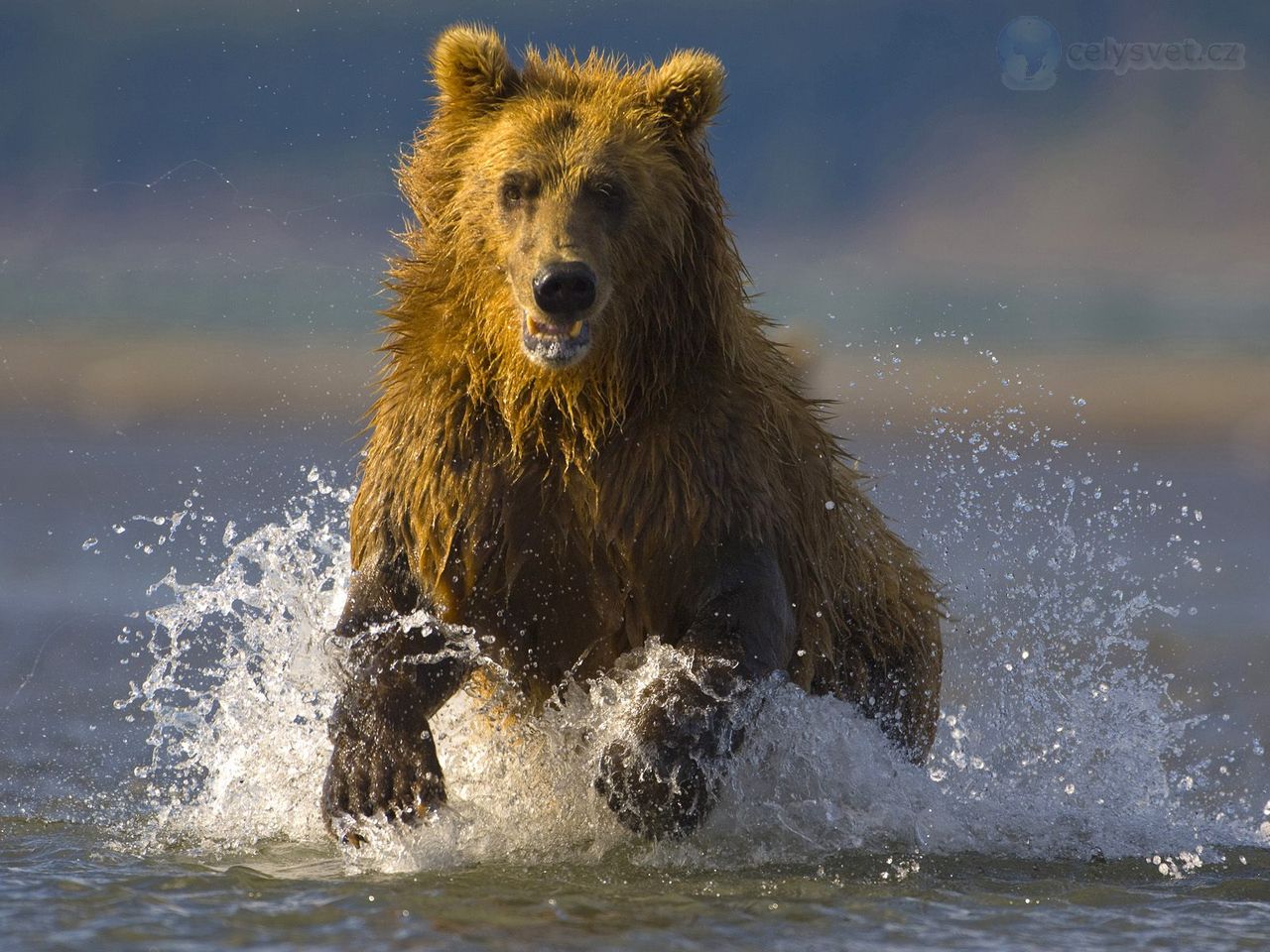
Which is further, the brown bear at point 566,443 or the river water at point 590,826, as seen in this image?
the brown bear at point 566,443

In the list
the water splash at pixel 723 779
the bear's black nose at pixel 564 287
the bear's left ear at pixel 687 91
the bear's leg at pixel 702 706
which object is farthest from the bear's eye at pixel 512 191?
the water splash at pixel 723 779

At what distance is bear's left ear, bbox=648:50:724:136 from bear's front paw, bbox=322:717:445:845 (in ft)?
6.85

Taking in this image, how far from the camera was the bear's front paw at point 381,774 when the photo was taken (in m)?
5.89

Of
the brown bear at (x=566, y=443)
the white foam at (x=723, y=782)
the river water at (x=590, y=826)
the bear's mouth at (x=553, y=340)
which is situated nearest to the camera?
the river water at (x=590, y=826)

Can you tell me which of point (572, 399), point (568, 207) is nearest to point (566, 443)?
point (572, 399)

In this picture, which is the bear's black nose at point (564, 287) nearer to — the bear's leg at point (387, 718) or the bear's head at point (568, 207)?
the bear's head at point (568, 207)

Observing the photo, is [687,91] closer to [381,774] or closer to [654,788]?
[654,788]

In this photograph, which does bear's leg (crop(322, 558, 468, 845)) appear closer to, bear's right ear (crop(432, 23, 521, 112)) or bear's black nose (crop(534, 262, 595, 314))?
bear's black nose (crop(534, 262, 595, 314))

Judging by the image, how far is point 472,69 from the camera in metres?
6.10

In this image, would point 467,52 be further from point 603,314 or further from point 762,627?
point 762,627

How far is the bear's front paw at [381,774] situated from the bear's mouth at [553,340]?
4.03ft

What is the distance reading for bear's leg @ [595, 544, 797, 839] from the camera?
571cm

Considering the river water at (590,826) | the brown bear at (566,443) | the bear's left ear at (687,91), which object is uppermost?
the bear's left ear at (687,91)

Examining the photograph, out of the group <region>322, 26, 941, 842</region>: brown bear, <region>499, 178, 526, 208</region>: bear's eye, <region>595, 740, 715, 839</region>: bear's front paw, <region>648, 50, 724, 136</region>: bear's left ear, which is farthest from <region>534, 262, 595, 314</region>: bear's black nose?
<region>595, 740, 715, 839</region>: bear's front paw
